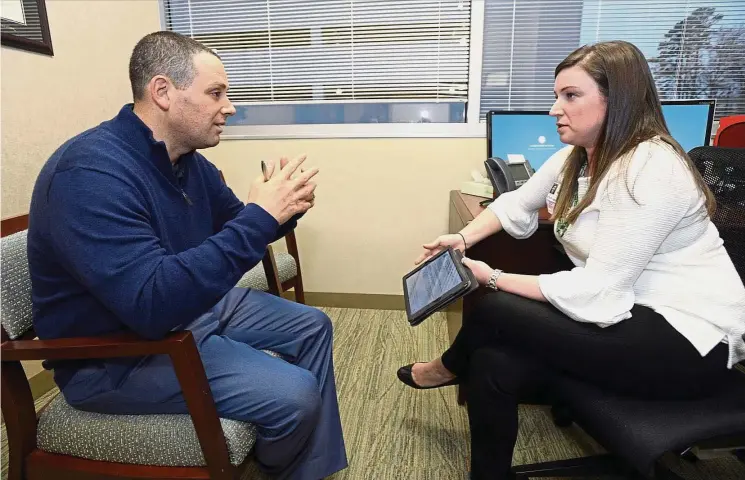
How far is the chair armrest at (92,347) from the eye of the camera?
2.83 ft

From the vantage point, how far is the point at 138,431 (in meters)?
0.94

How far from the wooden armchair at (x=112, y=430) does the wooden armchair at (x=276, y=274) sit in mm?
817

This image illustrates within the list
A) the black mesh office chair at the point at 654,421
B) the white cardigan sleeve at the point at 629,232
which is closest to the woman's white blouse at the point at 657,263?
the white cardigan sleeve at the point at 629,232

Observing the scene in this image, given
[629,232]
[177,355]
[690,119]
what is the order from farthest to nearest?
[690,119], [629,232], [177,355]

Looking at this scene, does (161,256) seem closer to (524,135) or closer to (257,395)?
(257,395)

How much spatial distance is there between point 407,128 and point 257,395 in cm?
172

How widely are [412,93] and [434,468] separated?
176cm

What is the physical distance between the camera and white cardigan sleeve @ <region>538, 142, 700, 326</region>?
957 mm

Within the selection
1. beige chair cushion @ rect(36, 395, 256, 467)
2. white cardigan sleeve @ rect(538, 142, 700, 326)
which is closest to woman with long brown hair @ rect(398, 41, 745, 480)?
white cardigan sleeve @ rect(538, 142, 700, 326)

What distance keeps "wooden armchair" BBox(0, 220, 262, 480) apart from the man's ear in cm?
52

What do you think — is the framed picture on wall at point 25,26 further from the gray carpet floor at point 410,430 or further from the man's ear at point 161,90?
the gray carpet floor at point 410,430

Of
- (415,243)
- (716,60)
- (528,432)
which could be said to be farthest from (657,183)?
(716,60)

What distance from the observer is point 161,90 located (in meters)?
1.08

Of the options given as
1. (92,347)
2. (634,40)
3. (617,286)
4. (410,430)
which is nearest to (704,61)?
(634,40)
